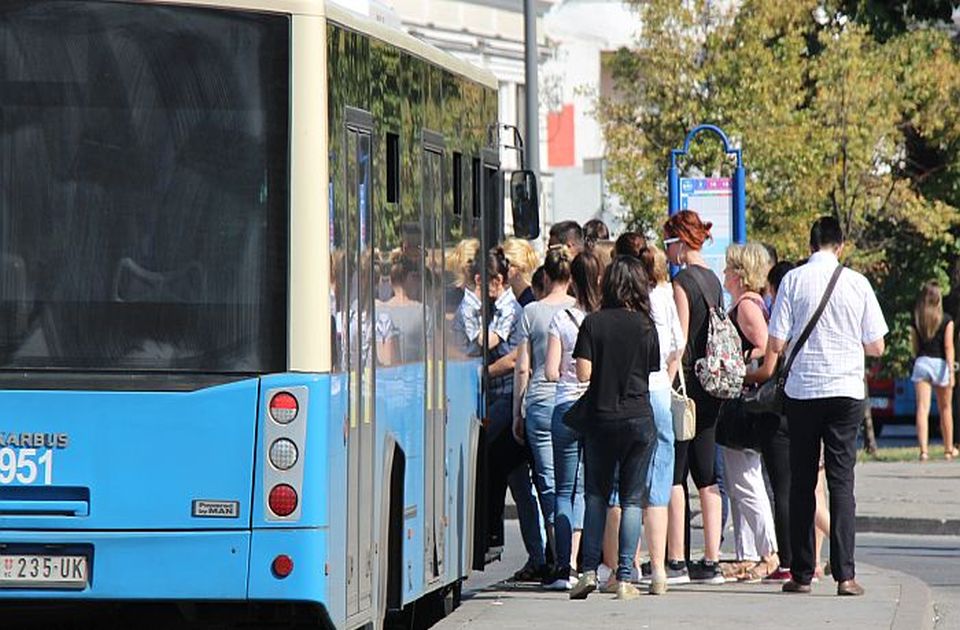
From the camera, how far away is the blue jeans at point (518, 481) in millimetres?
14672

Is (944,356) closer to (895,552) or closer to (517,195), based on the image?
(895,552)

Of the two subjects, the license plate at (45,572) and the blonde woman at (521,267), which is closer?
the license plate at (45,572)

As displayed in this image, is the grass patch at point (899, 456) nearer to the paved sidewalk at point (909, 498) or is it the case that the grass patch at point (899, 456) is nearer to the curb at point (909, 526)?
the paved sidewalk at point (909, 498)

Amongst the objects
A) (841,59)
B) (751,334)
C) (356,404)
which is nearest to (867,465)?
(841,59)

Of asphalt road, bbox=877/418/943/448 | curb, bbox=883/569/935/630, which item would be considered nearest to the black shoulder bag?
curb, bbox=883/569/935/630

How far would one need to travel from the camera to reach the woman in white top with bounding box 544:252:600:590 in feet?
45.4

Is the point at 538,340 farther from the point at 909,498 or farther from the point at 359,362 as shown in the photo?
the point at 909,498

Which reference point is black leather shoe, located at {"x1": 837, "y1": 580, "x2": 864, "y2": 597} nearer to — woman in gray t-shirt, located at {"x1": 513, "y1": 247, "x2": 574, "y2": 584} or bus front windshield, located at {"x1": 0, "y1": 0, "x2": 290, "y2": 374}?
woman in gray t-shirt, located at {"x1": 513, "y1": 247, "x2": 574, "y2": 584}

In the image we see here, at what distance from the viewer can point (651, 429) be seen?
1333 centimetres

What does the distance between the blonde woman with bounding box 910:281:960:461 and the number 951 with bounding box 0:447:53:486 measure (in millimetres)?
19709

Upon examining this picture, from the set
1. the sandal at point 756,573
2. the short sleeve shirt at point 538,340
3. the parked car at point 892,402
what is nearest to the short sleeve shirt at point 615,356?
the short sleeve shirt at point 538,340

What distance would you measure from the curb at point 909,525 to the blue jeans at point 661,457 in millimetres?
6811

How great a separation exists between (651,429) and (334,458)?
12.8 ft

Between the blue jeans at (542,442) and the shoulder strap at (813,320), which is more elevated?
the shoulder strap at (813,320)
